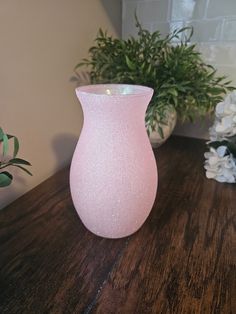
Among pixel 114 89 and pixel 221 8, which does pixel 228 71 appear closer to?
pixel 221 8

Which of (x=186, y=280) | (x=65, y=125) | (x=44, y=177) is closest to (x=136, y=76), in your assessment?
(x=65, y=125)

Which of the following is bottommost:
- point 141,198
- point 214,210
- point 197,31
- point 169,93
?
point 214,210

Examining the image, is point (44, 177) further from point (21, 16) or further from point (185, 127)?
point (185, 127)

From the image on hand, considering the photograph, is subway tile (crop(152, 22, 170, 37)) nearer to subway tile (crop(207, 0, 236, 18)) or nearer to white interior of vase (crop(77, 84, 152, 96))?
subway tile (crop(207, 0, 236, 18))

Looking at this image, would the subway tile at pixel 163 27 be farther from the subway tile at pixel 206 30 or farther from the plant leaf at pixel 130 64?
the plant leaf at pixel 130 64

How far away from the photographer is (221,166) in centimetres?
64

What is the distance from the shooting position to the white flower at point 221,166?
626 mm

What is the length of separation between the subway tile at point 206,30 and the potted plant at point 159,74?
156 mm

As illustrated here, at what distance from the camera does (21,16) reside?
1.60ft

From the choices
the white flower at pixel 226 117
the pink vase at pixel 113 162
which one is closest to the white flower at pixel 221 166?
the white flower at pixel 226 117

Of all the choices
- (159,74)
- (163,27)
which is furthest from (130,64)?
(163,27)

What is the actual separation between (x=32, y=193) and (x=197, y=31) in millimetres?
764

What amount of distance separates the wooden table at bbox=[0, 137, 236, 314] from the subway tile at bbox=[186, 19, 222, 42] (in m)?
0.56

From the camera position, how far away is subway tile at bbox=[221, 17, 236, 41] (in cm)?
75
